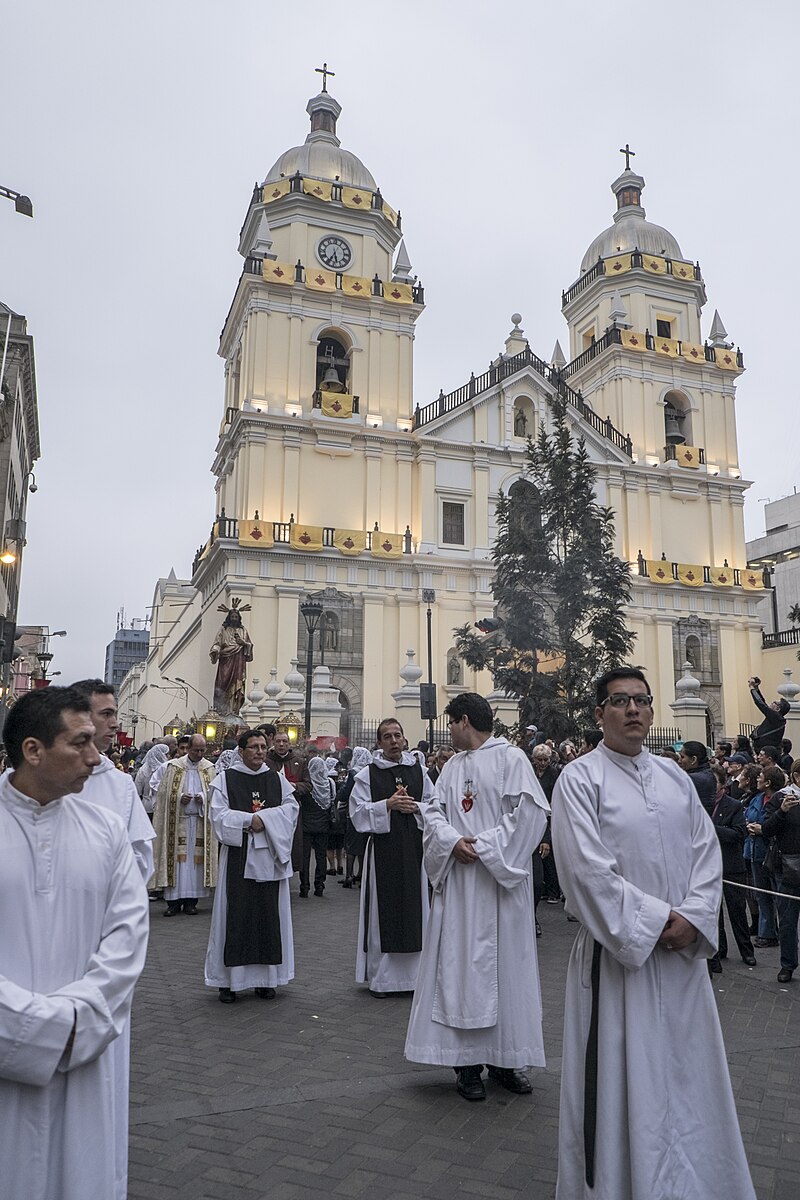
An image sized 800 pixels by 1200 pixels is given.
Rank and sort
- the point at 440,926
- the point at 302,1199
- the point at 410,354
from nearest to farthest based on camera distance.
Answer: the point at 302,1199
the point at 440,926
the point at 410,354

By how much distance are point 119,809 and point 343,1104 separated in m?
2.12

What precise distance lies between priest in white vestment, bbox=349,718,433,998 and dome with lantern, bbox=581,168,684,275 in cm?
4020

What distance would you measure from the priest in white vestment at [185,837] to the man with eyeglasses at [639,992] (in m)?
7.88

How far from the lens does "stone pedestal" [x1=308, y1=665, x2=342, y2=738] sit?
24144 millimetres

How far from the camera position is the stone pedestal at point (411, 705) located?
2523 cm

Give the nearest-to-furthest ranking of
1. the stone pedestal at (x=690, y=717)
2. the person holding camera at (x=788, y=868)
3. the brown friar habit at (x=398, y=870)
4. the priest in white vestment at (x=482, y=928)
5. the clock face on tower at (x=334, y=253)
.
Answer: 1. the priest in white vestment at (x=482, y=928)
2. the brown friar habit at (x=398, y=870)
3. the person holding camera at (x=788, y=868)
4. the stone pedestal at (x=690, y=717)
5. the clock face on tower at (x=334, y=253)

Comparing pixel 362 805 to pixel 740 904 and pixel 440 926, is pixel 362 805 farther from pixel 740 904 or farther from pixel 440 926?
pixel 740 904

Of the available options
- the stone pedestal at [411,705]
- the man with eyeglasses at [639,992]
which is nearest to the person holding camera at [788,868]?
the man with eyeglasses at [639,992]

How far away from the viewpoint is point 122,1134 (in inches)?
117

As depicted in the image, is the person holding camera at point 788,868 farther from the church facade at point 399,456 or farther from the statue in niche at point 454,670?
the statue in niche at point 454,670

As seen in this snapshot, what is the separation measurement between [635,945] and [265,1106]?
2478mm

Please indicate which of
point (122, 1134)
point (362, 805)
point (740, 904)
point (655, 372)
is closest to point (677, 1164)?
point (122, 1134)

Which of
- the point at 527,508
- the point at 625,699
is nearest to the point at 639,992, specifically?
the point at 625,699

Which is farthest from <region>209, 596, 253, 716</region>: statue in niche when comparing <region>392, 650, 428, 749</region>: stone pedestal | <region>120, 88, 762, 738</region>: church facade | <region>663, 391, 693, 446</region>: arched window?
<region>663, 391, 693, 446</region>: arched window
